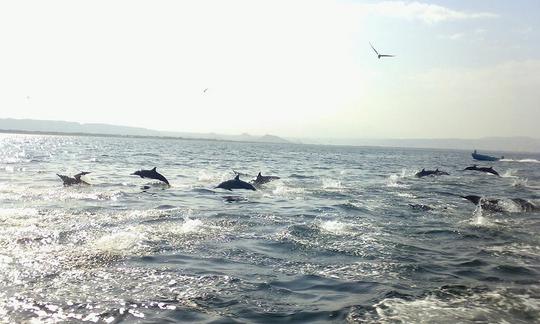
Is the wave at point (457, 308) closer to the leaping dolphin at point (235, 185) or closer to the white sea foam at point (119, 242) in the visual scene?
the white sea foam at point (119, 242)

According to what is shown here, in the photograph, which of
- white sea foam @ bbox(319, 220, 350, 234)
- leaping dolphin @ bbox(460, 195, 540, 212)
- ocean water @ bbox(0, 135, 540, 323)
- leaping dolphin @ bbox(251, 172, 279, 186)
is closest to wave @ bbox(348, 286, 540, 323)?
ocean water @ bbox(0, 135, 540, 323)

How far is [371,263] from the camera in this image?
11.5m

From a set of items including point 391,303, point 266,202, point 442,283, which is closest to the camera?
point 391,303

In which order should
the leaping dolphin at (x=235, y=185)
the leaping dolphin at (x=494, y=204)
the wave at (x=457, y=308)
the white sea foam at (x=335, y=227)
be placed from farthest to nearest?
the leaping dolphin at (x=235, y=185) → the leaping dolphin at (x=494, y=204) → the white sea foam at (x=335, y=227) → the wave at (x=457, y=308)

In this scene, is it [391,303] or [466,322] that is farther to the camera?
[391,303]

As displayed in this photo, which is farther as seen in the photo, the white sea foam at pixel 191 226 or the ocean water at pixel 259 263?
the white sea foam at pixel 191 226

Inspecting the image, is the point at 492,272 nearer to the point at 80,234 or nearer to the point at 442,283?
the point at 442,283

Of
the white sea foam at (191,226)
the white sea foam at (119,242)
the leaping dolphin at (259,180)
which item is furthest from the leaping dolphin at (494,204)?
the white sea foam at (119,242)

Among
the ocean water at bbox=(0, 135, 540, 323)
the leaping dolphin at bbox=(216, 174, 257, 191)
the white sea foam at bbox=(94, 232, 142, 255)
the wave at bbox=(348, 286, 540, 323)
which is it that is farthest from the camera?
the leaping dolphin at bbox=(216, 174, 257, 191)

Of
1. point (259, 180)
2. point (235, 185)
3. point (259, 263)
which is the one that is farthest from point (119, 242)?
point (259, 180)

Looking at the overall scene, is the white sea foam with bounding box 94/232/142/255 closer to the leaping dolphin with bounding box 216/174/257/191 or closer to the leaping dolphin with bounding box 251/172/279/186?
the leaping dolphin with bounding box 216/174/257/191

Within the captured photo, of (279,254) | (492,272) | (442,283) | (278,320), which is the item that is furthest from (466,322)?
(279,254)

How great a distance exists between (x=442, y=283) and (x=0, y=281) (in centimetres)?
949

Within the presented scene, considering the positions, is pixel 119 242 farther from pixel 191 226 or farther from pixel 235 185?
pixel 235 185
